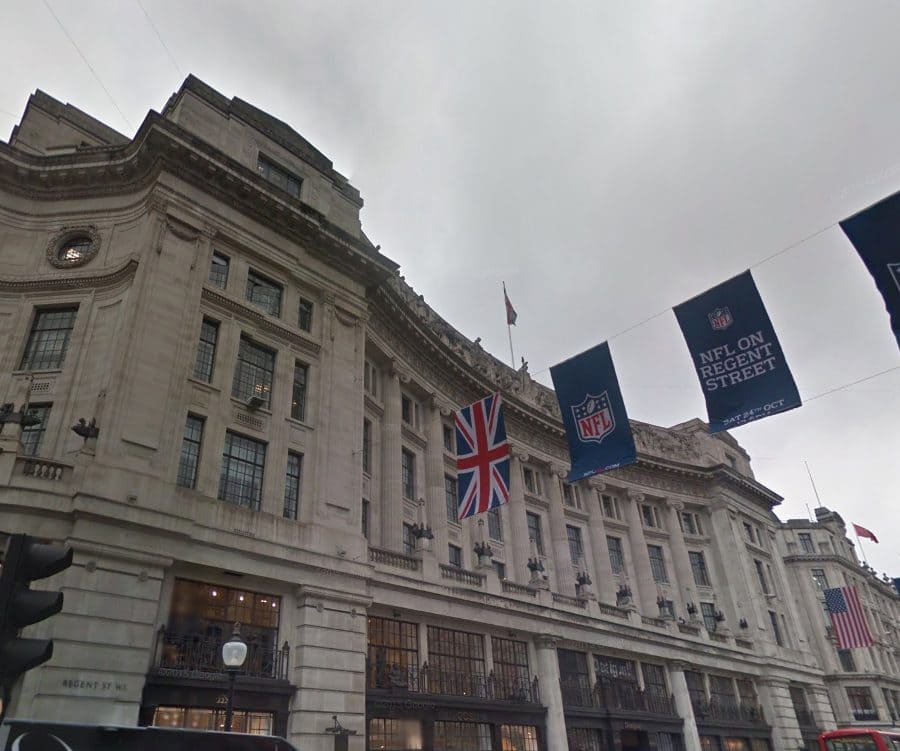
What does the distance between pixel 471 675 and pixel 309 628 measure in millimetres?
9721

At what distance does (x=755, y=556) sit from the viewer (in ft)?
190

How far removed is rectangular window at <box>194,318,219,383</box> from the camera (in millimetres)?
24359

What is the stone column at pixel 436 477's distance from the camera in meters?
33.4

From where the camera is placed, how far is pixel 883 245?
17.3 meters

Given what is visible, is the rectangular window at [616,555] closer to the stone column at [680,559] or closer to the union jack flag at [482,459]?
the stone column at [680,559]

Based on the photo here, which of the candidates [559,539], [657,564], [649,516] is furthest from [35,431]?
[649,516]

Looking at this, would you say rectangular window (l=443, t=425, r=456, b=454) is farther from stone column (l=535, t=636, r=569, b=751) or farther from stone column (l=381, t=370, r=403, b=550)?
stone column (l=535, t=636, r=569, b=751)

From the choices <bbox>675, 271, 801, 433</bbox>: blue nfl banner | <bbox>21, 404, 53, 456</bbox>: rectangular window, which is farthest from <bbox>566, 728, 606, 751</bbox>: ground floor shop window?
<bbox>21, 404, 53, 456</bbox>: rectangular window

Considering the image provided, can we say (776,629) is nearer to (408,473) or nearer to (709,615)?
(709,615)

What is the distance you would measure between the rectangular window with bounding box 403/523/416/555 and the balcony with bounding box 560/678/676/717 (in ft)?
34.7

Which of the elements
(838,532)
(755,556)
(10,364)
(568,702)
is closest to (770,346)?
(568,702)

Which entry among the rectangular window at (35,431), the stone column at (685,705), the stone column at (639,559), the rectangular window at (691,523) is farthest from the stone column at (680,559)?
the rectangular window at (35,431)

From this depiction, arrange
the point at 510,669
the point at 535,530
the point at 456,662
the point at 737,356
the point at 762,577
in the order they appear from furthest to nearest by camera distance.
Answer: the point at 762,577
the point at 535,530
the point at 510,669
the point at 456,662
the point at 737,356

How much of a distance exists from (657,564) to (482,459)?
31.5 metres
